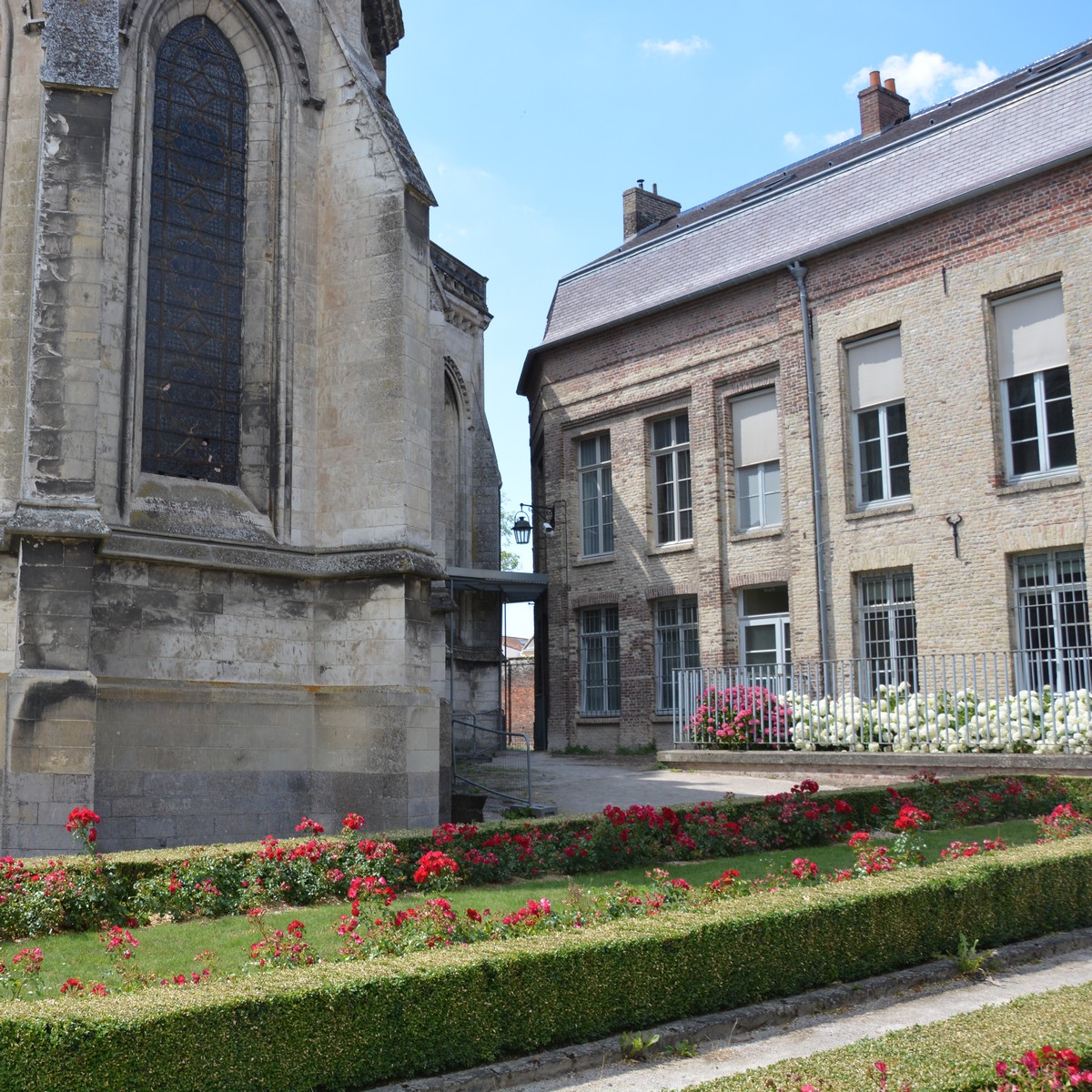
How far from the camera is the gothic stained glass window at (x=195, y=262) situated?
11.4m

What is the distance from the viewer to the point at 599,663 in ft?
79.5

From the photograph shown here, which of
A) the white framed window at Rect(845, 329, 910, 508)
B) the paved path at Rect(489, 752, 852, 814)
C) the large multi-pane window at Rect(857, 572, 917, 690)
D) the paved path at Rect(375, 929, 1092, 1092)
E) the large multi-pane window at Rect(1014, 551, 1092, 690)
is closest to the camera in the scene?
the paved path at Rect(375, 929, 1092, 1092)

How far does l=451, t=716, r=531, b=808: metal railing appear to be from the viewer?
14.6 meters

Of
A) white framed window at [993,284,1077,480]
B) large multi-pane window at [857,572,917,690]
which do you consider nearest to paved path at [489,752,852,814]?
large multi-pane window at [857,572,917,690]

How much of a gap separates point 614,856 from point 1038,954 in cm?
338

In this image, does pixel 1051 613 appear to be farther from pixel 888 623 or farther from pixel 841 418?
pixel 841 418

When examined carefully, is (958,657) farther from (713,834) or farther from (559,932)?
(559,932)

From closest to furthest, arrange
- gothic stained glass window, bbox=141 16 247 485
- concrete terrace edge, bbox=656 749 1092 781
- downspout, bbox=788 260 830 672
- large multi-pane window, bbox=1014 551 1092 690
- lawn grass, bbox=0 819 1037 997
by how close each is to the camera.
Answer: lawn grass, bbox=0 819 1037 997
gothic stained glass window, bbox=141 16 247 485
concrete terrace edge, bbox=656 749 1092 781
large multi-pane window, bbox=1014 551 1092 690
downspout, bbox=788 260 830 672

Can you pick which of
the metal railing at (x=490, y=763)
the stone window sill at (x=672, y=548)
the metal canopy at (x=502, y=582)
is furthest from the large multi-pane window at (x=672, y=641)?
the metal railing at (x=490, y=763)

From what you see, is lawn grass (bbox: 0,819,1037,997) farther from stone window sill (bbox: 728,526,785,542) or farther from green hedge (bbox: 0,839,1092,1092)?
stone window sill (bbox: 728,526,785,542)

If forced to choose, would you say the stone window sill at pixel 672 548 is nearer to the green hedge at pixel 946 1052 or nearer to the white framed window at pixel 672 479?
the white framed window at pixel 672 479

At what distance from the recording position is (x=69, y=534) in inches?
371

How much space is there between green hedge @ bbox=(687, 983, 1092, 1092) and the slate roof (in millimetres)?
14663

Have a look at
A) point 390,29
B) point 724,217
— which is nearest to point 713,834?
point 390,29
